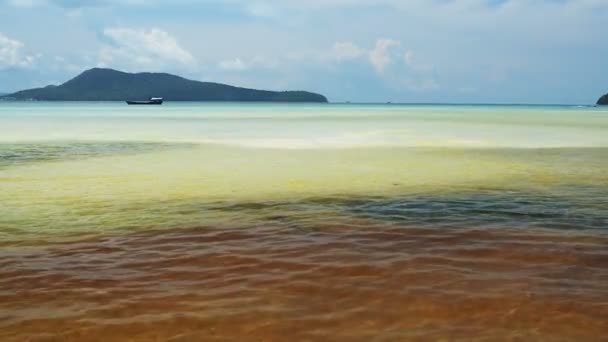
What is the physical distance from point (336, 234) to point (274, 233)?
0.88 m

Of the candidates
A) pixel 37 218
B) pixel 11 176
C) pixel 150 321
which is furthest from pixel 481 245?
pixel 11 176

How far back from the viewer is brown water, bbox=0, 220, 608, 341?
17.3ft

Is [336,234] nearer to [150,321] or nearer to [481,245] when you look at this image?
[481,245]

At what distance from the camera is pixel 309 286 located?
6375mm

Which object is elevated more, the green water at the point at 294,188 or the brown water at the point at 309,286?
the green water at the point at 294,188

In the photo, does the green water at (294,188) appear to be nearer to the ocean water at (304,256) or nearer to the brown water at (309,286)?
the ocean water at (304,256)

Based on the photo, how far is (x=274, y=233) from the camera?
877 centimetres

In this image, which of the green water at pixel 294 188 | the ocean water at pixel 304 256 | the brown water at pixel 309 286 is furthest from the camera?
the green water at pixel 294 188

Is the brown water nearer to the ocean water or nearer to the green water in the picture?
the ocean water

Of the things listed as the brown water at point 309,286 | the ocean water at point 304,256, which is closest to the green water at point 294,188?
the ocean water at point 304,256

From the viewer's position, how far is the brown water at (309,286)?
208 inches

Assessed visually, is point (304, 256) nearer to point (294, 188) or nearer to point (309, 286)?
point (309, 286)

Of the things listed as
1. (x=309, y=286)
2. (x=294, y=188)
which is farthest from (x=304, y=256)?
(x=294, y=188)

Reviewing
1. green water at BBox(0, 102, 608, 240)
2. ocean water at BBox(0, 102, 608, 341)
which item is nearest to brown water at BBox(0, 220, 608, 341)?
ocean water at BBox(0, 102, 608, 341)
